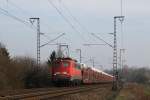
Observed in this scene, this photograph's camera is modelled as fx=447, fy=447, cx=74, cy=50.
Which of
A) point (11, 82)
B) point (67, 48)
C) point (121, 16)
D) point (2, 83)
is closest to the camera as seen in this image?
point (2, 83)

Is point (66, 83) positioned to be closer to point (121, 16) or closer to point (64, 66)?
point (64, 66)

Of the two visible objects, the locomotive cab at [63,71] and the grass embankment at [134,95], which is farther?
the locomotive cab at [63,71]

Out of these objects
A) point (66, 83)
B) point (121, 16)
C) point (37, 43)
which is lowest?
point (66, 83)

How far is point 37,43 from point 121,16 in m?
13.2

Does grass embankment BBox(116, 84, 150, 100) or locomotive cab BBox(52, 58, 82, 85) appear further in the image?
locomotive cab BBox(52, 58, 82, 85)

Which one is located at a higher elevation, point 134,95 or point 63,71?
point 63,71

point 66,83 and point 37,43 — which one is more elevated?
point 37,43

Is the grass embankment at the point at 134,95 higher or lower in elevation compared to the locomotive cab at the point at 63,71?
lower

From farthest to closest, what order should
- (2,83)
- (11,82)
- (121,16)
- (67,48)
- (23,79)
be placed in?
(67,48) → (121,16) → (23,79) → (11,82) → (2,83)

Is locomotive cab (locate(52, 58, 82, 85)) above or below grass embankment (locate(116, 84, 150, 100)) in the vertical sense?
above

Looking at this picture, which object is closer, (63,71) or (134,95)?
(134,95)

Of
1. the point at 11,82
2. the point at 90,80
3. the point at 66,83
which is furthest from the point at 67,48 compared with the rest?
the point at 11,82

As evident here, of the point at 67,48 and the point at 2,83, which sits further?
the point at 67,48

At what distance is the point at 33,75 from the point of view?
56.5m
